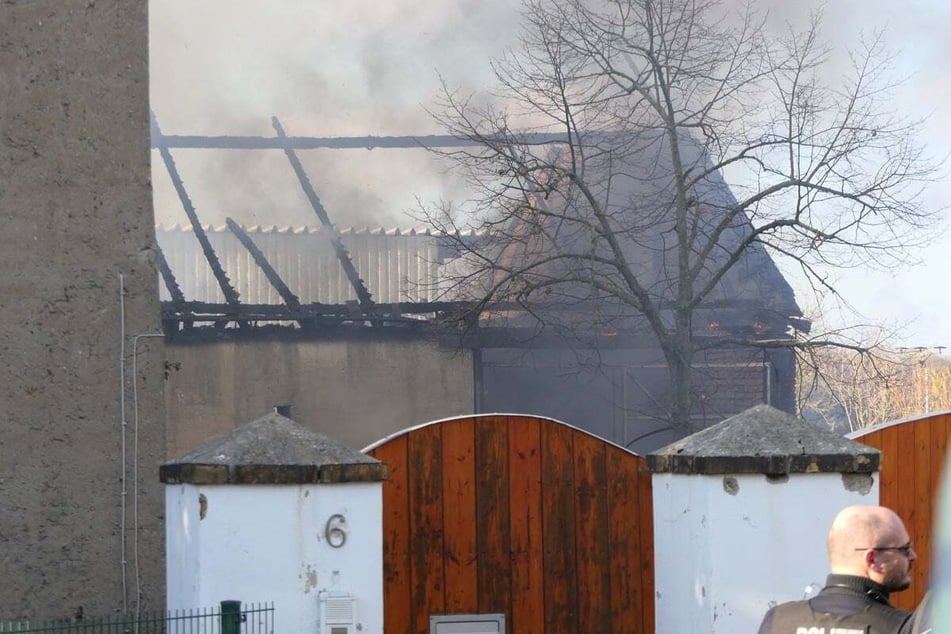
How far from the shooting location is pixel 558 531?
871cm

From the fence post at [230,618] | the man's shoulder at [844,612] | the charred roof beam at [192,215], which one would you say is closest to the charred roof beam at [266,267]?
the charred roof beam at [192,215]

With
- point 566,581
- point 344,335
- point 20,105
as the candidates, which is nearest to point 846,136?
point 344,335

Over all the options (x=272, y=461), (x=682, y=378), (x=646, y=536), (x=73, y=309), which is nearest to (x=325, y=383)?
(x=682, y=378)

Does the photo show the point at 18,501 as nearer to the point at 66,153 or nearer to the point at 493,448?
the point at 66,153

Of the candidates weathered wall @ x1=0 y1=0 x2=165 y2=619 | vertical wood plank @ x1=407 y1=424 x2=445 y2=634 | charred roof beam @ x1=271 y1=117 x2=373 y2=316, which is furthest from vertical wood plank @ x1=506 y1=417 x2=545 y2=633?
charred roof beam @ x1=271 y1=117 x2=373 y2=316

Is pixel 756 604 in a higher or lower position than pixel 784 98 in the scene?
lower

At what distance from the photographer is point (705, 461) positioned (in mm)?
7477

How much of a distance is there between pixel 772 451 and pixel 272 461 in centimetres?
252

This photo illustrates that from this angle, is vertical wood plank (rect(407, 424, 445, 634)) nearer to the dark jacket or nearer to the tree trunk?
the dark jacket

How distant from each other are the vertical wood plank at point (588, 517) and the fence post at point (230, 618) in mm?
2638

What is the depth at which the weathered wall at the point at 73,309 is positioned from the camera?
8477mm

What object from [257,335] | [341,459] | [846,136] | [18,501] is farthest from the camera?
[257,335]

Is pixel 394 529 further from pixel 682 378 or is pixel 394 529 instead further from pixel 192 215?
pixel 192 215

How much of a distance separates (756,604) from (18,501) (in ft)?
13.6
